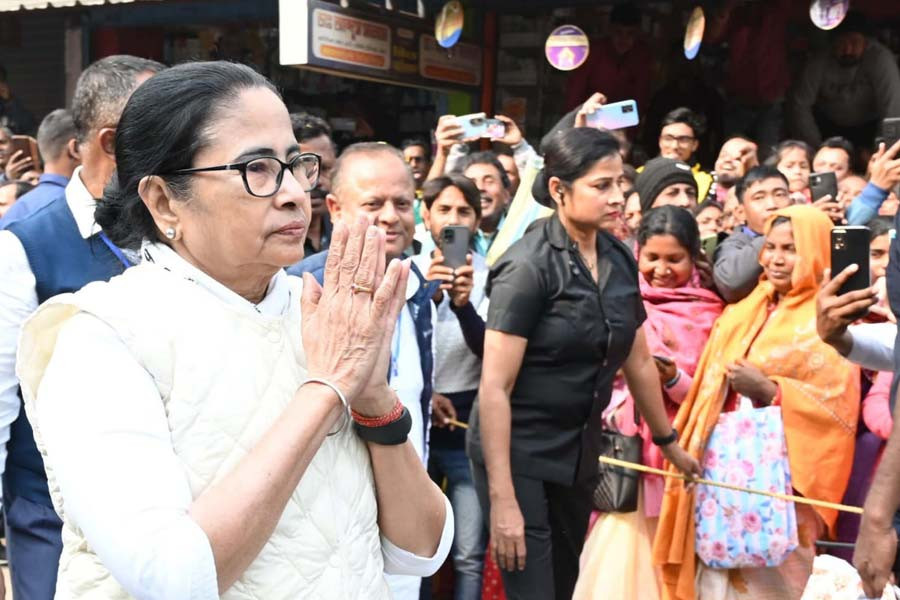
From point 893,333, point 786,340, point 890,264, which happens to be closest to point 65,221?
point 890,264

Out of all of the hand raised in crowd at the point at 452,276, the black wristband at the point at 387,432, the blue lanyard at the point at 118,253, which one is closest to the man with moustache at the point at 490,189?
the hand raised in crowd at the point at 452,276

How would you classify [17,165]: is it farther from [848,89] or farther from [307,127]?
[848,89]

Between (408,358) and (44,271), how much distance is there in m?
1.29

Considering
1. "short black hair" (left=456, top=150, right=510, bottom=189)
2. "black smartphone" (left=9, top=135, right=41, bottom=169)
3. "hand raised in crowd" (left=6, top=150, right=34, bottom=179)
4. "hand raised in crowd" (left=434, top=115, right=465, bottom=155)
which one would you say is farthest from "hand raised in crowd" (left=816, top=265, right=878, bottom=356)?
"black smartphone" (left=9, top=135, right=41, bottom=169)

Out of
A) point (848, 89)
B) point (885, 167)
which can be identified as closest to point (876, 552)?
point (885, 167)

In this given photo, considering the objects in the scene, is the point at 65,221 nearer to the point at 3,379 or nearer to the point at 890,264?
the point at 3,379

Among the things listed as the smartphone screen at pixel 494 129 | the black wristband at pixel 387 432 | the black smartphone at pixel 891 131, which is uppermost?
the black smartphone at pixel 891 131

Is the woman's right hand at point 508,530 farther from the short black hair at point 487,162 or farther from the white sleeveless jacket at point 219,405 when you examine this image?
the short black hair at point 487,162

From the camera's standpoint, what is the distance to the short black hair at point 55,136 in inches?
186

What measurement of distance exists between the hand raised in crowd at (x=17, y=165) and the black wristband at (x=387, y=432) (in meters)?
6.57

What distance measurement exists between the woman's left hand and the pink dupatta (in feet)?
1.15

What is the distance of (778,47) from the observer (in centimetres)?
771

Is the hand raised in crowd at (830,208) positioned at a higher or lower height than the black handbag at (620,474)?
higher

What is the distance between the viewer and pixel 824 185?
500cm
